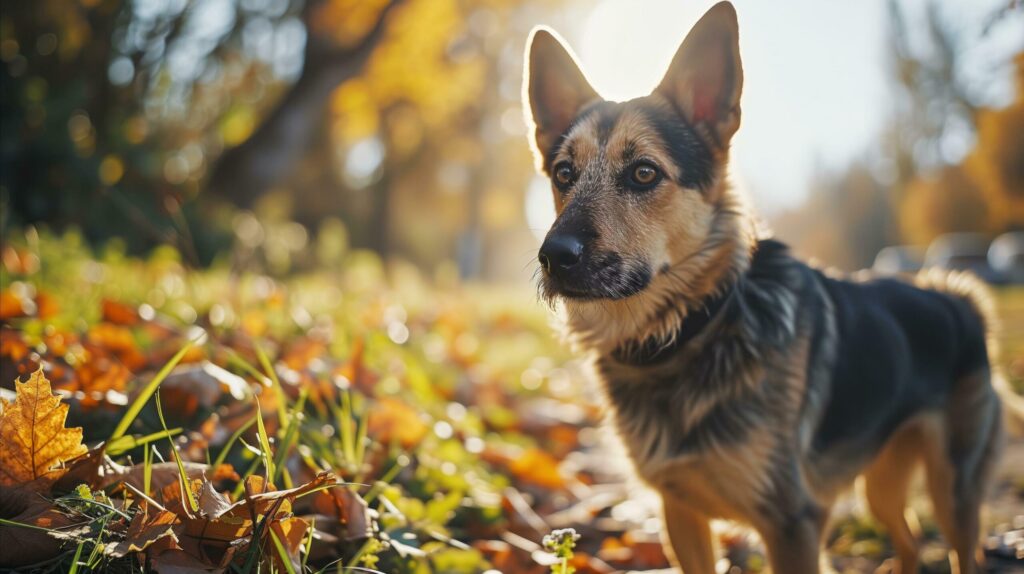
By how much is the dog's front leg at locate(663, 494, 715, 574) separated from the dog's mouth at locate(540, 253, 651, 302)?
869 millimetres

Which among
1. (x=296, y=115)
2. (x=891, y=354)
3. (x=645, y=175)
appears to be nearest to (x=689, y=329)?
(x=645, y=175)

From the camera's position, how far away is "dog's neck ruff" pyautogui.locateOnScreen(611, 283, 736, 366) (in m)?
2.83

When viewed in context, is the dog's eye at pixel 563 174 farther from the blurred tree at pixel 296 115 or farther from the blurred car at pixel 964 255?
the blurred car at pixel 964 255

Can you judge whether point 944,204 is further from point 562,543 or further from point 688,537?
point 562,543

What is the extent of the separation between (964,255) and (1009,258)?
354 centimetres

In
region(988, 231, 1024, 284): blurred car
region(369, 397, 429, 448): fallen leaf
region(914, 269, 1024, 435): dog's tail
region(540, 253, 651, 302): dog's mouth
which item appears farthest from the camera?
region(988, 231, 1024, 284): blurred car

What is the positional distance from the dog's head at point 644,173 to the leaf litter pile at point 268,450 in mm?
970

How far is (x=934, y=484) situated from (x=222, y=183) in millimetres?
12217

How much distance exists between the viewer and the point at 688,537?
9.38ft

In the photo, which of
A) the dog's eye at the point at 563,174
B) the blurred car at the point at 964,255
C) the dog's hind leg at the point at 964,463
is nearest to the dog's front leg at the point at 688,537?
the dog's hind leg at the point at 964,463

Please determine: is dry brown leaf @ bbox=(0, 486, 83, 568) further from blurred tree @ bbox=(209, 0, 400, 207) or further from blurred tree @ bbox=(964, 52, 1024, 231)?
blurred tree @ bbox=(964, 52, 1024, 231)

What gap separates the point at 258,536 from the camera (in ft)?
5.51

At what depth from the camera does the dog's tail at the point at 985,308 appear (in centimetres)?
366

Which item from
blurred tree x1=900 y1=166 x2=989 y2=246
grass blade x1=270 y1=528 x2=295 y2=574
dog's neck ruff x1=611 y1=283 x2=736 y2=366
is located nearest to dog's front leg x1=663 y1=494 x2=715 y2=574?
dog's neck ruff x1=611 y1=283 x2=736 y2=366
